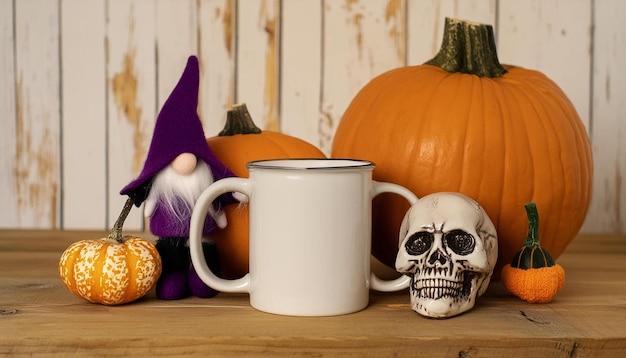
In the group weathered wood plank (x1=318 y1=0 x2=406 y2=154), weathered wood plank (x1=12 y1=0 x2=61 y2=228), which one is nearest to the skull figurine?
weathered wood plank (x1=318 y1=0 x2=406 y2=154)

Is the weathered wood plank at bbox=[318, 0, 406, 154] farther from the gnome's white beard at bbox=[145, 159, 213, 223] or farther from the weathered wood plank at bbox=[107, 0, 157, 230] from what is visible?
the gnome's white beard at bbox=[145, 159, 213, 223]

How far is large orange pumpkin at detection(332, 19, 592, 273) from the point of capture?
2.75 feet

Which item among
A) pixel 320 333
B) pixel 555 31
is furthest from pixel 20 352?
pixel 555 31

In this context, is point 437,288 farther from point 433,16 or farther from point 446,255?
point 433,16

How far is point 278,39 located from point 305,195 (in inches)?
34.0

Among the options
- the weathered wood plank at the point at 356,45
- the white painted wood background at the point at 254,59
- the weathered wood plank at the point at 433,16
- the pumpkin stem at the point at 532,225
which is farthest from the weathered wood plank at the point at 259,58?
the pumpkin stem at the point at 532,225

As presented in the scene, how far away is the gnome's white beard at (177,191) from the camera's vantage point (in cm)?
80

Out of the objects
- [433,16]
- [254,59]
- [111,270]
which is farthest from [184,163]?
[433,16]

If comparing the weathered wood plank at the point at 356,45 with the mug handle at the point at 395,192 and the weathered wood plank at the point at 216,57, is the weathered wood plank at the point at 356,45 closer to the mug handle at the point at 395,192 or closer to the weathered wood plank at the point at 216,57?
the weathered wood plank at the point at 216,57

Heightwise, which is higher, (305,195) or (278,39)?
(278,39)

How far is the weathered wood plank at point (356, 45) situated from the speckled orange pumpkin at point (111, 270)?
0.83 meters

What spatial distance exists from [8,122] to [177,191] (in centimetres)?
91

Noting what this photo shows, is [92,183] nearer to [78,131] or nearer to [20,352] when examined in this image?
[78,131]

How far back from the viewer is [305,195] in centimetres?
72
